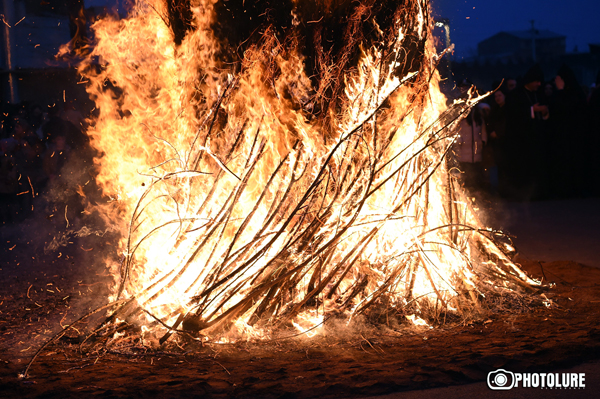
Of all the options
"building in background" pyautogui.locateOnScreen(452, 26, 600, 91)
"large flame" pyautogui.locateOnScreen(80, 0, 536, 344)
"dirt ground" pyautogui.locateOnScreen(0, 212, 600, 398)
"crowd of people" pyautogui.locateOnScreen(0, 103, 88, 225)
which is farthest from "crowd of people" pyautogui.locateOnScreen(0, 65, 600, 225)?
"building in background" pyautogui.locateOnScreen(452, 26, 600, 91)

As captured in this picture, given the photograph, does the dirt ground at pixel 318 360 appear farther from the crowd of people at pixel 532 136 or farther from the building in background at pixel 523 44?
the building in background at pixel 523 44

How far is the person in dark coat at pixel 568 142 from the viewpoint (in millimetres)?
10508

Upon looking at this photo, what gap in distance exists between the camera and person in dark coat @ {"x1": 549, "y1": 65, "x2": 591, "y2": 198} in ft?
34.5

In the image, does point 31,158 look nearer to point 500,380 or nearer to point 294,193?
point 294,193

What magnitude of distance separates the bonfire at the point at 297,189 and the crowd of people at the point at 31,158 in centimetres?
470

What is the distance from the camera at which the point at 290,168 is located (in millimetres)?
4105

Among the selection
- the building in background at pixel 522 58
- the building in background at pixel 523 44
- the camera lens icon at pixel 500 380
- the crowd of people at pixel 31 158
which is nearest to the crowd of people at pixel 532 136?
the crowd of people at pixel 31 158

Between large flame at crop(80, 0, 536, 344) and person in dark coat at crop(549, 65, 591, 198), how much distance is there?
6575 millimetres

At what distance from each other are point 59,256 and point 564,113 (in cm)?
879

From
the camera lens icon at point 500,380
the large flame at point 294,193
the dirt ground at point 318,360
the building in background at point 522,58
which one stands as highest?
the building in background at point 522,58

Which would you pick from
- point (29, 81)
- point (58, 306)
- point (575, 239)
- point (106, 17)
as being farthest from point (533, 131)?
point (29, 81)

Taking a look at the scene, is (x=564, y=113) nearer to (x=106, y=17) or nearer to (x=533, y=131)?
Answer: (x=533, y=131)

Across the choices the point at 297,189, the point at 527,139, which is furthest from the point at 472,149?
the point at 297,189

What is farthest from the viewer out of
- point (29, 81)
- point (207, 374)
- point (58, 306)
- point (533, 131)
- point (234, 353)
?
point (29, 81)
